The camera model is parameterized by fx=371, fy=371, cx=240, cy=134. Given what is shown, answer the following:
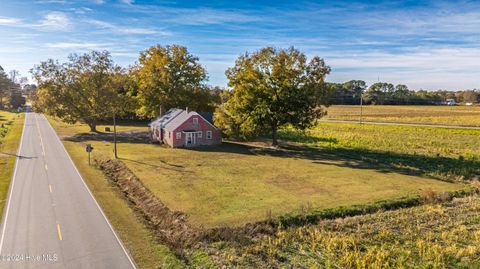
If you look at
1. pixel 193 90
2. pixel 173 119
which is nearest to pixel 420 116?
pixel 193 90

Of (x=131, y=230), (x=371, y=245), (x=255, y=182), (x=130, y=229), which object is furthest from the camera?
(x=255, y=182)

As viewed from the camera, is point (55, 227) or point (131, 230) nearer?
point (131, 230)

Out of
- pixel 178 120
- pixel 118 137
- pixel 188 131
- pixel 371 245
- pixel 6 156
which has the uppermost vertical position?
pixel 178 120

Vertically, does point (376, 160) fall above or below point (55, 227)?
above

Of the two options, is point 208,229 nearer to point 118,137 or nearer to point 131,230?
point 131,230

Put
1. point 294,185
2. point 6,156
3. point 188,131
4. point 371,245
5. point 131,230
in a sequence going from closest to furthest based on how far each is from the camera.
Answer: point 371,245 < point 131,230 < point 294,185 < point 6,156 < point 188,131

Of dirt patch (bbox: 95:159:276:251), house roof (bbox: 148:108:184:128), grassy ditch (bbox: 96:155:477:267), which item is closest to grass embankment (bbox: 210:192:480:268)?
grassy ditch (bbox: 96:155:477:267)

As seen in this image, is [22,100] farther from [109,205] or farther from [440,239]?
[440,239]
